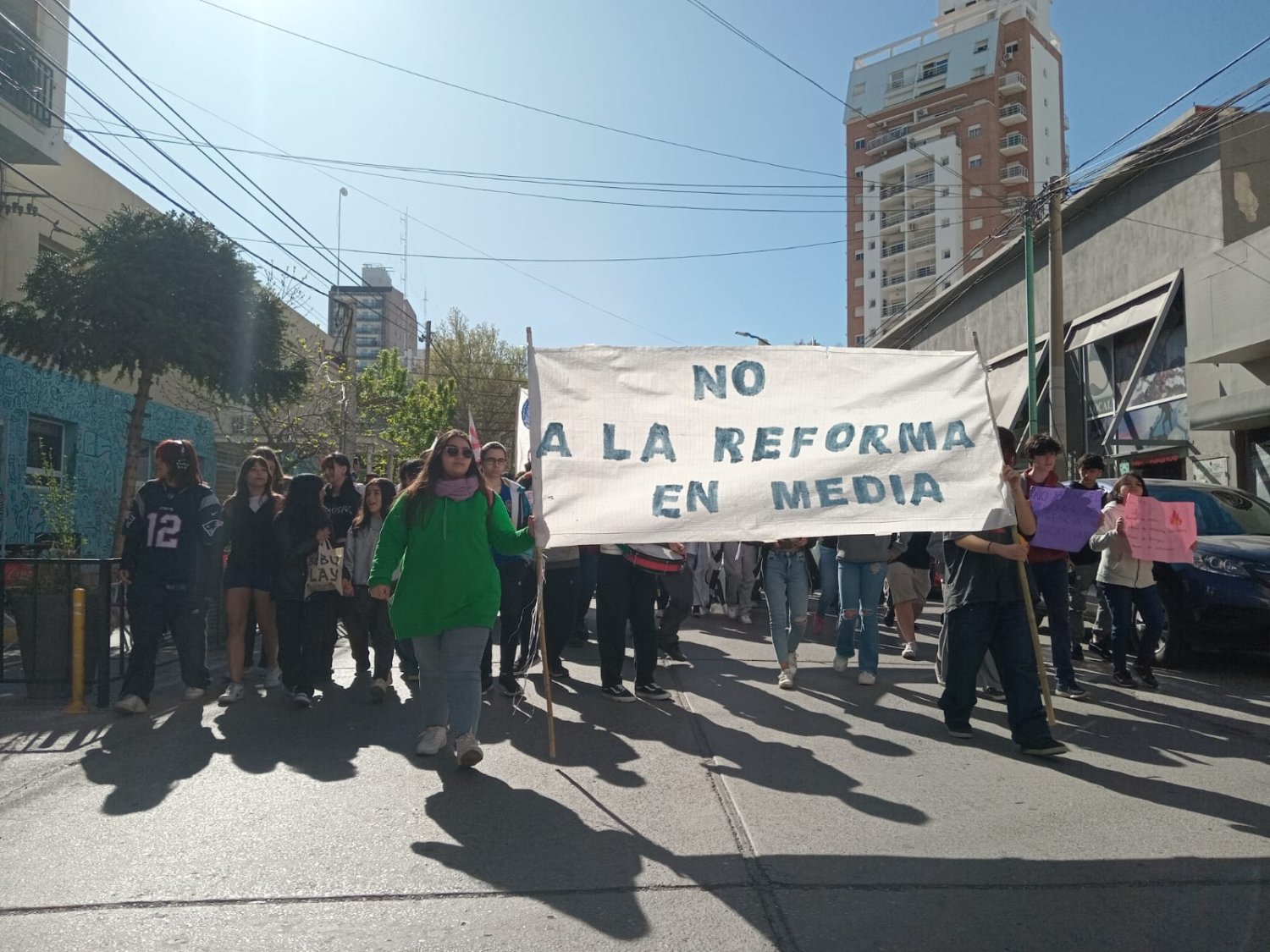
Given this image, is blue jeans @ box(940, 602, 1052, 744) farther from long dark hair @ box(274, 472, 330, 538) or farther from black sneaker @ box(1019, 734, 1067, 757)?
long dark hair @ box(274, 472, 330, 538)

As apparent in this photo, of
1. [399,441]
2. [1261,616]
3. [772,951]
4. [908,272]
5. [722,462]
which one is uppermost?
[908,272]

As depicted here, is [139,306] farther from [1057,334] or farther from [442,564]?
[1057,334]

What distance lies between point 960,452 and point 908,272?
237 ft

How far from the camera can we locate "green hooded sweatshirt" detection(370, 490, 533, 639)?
17.5ft

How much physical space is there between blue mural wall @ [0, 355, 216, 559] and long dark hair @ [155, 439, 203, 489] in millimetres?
10383

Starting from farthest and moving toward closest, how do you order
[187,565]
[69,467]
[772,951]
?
1. [69,467]
2. [187,565]
3. [772,951]

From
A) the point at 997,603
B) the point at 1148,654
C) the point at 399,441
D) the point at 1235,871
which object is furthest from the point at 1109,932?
the point at 399,441

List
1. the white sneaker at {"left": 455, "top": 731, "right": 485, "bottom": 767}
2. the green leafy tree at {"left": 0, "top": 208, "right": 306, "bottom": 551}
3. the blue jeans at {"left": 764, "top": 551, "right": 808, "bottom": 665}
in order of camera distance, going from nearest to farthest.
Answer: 1. the white sneaker at {"left": 455, "top": 731, "right": 485, "bottom": 767}
2. the blue jeans at {"left": 764, "top": 551, "right": 808, "bottom": 665}
3. the green leafy tree at {"left": 0, "top": 208, "right": 306, "bottom": 551}

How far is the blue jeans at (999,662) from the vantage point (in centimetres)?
556

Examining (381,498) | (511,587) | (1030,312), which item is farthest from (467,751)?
(1030,312)

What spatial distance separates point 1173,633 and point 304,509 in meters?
7.02

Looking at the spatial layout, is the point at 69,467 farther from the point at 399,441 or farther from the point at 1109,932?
the point at 1109,932

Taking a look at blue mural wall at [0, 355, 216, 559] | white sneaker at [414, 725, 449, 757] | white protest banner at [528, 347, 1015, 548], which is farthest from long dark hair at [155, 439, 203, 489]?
blue mural wall at [0, 355, 216, 559]

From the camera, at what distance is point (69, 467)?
1912 cm
